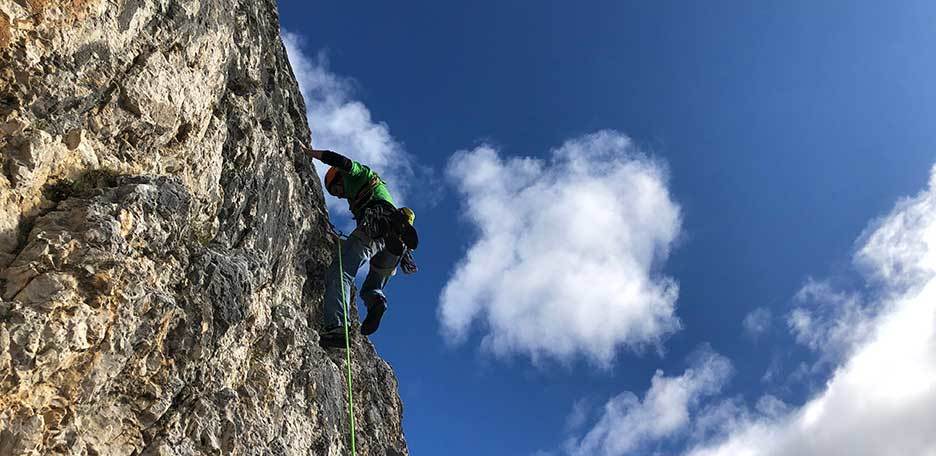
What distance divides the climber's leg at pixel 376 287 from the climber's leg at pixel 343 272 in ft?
0.62

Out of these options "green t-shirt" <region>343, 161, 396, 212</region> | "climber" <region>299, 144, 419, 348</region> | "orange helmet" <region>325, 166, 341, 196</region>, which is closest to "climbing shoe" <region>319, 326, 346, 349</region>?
"climber" <region>299, 144, 419, 348</region>

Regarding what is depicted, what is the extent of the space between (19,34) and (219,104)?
247 cm

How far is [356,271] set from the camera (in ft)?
28.0

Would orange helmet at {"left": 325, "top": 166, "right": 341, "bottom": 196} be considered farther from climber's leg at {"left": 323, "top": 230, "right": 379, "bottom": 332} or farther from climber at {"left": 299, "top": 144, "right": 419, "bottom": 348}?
climber's leg at {"left": 323, "top": 230, "right": 379, "bottom": 332}

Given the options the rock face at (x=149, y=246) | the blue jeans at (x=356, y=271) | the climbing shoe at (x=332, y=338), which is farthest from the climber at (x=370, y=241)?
the rock face at (x=149, y=246)

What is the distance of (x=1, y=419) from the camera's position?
354 cm

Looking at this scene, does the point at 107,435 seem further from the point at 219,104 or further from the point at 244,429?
the point at 219,104

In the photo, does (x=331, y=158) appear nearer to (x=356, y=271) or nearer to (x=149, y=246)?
(x=356, y=271)

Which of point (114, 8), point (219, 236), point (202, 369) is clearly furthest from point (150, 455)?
point (114, 8)

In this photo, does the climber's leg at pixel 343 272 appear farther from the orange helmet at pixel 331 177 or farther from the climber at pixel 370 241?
the orange helmet at pixel 331 177

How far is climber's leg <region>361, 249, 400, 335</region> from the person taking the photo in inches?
330

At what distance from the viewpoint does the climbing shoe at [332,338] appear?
780 centimetres

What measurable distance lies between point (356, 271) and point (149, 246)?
3.95 meters

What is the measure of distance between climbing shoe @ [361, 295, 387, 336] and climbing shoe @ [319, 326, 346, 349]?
49 cm
